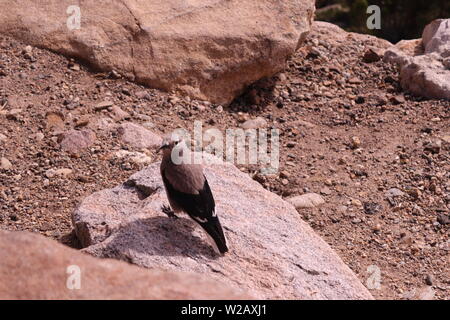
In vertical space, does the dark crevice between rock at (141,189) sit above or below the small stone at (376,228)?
above

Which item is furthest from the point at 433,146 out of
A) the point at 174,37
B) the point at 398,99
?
the point at 174,37

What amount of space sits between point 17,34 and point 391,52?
377cm

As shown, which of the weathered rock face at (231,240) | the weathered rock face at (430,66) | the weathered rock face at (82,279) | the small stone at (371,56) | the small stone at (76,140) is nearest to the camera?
the weathered rock face at (82,279)

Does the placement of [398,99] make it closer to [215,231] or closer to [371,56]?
[371,56]

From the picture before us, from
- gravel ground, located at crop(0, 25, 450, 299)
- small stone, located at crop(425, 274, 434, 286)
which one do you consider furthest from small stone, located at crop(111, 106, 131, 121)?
small stone, located at crop(425, 274, 434, 286)

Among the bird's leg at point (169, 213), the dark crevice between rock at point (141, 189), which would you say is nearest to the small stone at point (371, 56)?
the dark crevice between rock at point (141, 189)

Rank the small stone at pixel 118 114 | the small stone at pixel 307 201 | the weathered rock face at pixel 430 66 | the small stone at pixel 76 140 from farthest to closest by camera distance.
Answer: the weathered rock face at pixel 430 66 → the small stone at pixel 118 114 → the small stone at pixel 76 140 → the small stone at pixel 307 201

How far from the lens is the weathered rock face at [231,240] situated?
14.5ft

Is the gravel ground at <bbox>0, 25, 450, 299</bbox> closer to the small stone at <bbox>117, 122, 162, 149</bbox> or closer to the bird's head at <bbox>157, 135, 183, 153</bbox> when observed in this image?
the small stone at <bbox>117, 122, 162, 149</bbox>

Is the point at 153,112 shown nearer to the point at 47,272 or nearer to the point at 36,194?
the point at 36,194

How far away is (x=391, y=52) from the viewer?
8172 millimetres

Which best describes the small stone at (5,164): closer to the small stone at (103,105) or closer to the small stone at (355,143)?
the small stone at (103,105)

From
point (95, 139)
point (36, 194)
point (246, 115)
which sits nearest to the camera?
point (36, 194)
